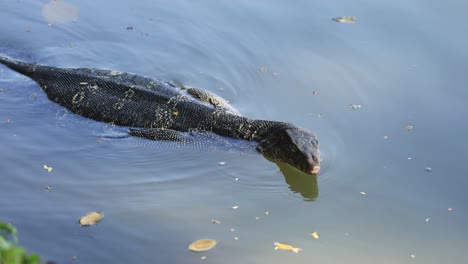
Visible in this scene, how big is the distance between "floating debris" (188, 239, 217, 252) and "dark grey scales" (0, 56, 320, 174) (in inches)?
89.1

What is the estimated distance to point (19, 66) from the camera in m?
10.2

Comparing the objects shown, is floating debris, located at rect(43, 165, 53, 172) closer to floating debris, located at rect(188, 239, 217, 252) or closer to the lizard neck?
floating debris, located at rect(188, 239, 217, 252)

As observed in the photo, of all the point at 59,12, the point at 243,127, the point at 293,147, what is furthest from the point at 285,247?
the point at 59,12

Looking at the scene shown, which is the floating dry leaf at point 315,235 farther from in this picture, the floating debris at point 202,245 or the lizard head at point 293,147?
the lizard head at point 293,147

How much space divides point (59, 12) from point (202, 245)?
6.67 metres

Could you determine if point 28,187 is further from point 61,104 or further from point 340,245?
point 340,245

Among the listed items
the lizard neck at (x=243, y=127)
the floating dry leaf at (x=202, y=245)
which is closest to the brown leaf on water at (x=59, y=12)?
the lizard neck at (x=243, y=127)

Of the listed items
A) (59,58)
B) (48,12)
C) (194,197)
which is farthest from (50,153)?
(48,12)

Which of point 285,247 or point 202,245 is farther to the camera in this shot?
point 285,247

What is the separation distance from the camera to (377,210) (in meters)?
7.75

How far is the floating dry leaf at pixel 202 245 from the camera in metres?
6.69

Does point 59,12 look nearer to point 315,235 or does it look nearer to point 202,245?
point 202,245

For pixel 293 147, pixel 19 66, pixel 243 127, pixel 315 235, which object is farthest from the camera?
pixel 19 66

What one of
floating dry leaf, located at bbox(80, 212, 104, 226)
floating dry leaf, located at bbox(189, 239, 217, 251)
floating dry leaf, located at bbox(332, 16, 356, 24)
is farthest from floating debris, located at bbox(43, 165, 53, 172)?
floating dry leaf, located at bbox(332, 16, 356, 24)
